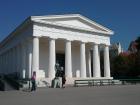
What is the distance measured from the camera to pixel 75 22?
46.8 metres

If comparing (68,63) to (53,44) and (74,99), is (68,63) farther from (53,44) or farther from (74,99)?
(74,99)

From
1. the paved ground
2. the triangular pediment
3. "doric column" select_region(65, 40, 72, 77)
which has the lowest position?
the paved ground

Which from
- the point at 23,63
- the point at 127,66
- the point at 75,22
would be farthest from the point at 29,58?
the point at 127,66

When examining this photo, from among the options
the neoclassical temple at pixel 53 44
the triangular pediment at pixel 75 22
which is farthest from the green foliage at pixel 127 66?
the triangular pediment at pixel 75 22

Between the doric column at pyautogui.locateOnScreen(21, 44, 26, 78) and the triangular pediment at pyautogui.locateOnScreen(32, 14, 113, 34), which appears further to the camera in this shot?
the doric column at pyautogui.locateOnScreen(21, 44, 26, 78)

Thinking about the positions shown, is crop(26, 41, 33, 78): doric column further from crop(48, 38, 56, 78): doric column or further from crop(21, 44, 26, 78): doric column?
crop(48, 38, 56, 78): doric column

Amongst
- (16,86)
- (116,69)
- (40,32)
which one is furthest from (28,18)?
(116,69)

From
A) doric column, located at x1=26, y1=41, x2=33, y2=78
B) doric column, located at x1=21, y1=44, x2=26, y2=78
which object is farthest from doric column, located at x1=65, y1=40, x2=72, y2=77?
doric column, located at x1=21, y1=44, x2=26, y2=78

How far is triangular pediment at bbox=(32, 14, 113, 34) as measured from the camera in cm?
4241

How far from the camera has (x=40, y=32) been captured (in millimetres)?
40688

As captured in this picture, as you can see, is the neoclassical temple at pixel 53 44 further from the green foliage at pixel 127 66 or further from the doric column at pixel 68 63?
the green foliage at pixel 127 66

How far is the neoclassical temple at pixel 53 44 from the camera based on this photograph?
134 ft

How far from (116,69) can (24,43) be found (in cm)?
3742

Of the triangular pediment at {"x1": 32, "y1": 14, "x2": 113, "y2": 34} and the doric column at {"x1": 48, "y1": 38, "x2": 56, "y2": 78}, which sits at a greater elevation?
the triangular pediment at {"x1": 32, "y1": 14, "x2": 113, "y2": 34}
